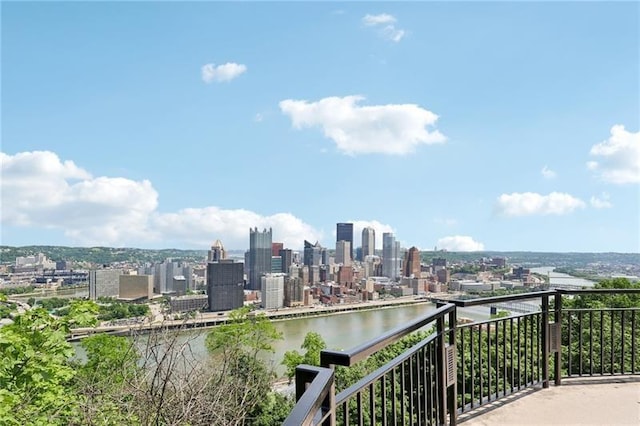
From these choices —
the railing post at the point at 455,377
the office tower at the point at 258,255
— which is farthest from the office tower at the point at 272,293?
the railing post at the point at 455,377

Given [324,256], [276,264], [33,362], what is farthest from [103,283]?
[324,256]

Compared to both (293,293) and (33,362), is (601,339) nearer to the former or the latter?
(33,362)

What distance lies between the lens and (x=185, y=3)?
→ 27.7 ft

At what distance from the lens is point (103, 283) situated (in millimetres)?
30953

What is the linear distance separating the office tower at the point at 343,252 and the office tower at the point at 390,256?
807cm

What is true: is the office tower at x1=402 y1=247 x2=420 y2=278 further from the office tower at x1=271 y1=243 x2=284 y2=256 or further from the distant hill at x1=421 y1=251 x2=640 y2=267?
the office tower at x1=271 y1=243 x2=284 y2=256

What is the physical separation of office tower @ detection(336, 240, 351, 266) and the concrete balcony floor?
7525 centimetres

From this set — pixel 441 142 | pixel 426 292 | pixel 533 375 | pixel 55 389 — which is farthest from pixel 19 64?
pixel 426 292

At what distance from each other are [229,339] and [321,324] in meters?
18.4

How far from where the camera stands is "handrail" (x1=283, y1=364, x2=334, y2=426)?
759 mm

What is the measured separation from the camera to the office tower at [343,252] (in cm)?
7996

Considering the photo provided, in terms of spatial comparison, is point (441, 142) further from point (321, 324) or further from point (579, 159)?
point (321, 324)

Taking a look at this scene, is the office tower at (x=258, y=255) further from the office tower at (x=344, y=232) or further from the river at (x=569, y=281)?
the river at (x=569, y=281)

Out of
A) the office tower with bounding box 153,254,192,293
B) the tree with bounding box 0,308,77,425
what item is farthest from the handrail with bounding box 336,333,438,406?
the office tower with bounding box 153,254,192,293
